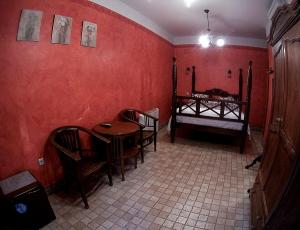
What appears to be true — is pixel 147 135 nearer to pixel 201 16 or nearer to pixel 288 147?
pixel 288 147

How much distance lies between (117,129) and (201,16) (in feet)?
9.28

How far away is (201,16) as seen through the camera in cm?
380

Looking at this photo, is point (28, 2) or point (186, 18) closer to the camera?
point (28, 2)

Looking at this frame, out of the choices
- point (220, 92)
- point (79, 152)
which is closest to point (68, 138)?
point (79, 152)

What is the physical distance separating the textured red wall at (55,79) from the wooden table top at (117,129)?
23 centimetres

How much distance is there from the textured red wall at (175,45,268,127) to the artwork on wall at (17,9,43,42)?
4631mm

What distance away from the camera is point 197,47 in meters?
5.83

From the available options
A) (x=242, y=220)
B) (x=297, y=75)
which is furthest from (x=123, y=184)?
(x=297, y=75)

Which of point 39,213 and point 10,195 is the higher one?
point 10,195

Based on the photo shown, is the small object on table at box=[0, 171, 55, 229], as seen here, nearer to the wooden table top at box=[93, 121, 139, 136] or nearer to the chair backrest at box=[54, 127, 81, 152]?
the chair backrest at box=[54, 127, 81, 152]

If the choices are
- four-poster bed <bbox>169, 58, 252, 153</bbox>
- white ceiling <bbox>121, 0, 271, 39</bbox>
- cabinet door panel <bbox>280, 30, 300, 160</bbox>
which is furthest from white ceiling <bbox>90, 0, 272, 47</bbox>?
cabinet door panel <bbox>280, 30, 300, 160</bbox>

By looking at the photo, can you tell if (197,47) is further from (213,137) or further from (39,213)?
(39,213)

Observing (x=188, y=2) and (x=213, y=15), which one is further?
(x=213, y=15)

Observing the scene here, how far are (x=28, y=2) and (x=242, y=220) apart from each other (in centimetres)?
323
